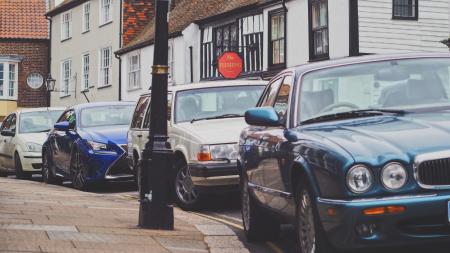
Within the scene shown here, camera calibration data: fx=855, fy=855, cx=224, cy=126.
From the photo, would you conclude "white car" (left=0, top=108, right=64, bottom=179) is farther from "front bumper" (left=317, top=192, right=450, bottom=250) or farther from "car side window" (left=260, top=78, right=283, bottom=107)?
"front bumper" (left=317, top=192, right=450, bottom=250)

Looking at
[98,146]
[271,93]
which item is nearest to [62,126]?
[98,146]

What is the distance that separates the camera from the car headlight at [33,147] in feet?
63.0

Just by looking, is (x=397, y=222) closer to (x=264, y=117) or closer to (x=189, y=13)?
(x=264, y=117)

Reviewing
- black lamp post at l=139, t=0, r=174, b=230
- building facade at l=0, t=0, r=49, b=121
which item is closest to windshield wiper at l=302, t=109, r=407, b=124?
black lamp post at l=139, t=0, r=174, b=230

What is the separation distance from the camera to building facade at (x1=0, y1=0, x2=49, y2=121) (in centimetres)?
4759

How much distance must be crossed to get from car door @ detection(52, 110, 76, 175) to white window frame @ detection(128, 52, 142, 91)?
20.8 m

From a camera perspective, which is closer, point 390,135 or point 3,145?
point 390,135

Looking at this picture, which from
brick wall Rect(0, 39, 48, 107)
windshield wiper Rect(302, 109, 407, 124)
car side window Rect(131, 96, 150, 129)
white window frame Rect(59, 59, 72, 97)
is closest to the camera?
windshield wiper Rect(302, 109, 407, 124)

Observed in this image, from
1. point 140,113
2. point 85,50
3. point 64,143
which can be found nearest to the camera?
point 140,113

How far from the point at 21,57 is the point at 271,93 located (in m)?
41.8

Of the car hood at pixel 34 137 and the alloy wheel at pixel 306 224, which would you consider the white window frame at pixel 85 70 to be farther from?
the alloy wheel at pixel 306 224

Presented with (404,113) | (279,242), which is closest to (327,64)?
(404,113)

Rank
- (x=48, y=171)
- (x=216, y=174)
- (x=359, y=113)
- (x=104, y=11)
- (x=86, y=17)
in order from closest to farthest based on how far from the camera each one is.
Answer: (x=359, y=113)
(x=216, y=174)
(x=48, y=171)
(x=104, y=11)
(x=86, y=17)

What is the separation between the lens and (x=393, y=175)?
5516 mm
